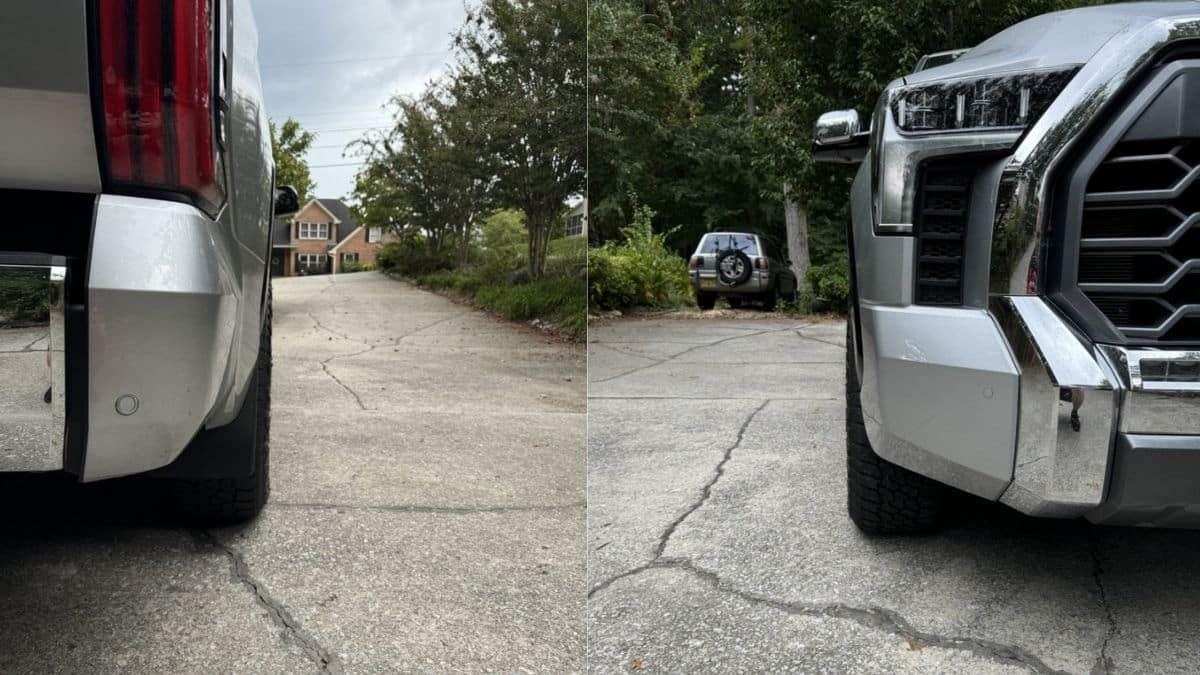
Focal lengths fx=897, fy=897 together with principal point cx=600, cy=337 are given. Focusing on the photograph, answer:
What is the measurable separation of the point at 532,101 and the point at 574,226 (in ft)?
5.57

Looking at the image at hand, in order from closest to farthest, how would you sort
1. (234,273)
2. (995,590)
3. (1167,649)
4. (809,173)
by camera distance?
(234,273)
(1167,649)
(995,590)
(809,173)

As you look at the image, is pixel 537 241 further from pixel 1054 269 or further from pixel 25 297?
pixel 25 297

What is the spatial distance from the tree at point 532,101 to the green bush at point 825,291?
4.00 meters

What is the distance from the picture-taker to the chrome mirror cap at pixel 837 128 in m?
2.55

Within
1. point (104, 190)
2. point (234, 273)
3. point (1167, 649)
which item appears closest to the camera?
point (104, 190)

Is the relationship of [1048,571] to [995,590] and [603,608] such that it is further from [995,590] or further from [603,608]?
[603,608]

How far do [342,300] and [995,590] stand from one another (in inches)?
502

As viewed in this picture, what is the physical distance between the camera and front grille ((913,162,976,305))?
6.23ft

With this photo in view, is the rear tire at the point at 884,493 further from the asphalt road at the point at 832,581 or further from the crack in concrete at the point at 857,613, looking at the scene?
the crack in concrete at the point at 857,613

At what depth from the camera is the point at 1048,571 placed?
7.14 feet

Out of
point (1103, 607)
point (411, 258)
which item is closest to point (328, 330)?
point (1103, 607)

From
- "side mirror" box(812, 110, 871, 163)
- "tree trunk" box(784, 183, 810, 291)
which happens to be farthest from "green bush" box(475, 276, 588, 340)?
"side mirror" box(812, 110, 871, 163)

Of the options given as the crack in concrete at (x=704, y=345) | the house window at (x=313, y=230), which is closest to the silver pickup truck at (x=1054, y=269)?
the crack in concrete at (x=704, y=345)

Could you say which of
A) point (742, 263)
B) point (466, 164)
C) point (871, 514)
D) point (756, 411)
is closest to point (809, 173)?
point (742, 263)
